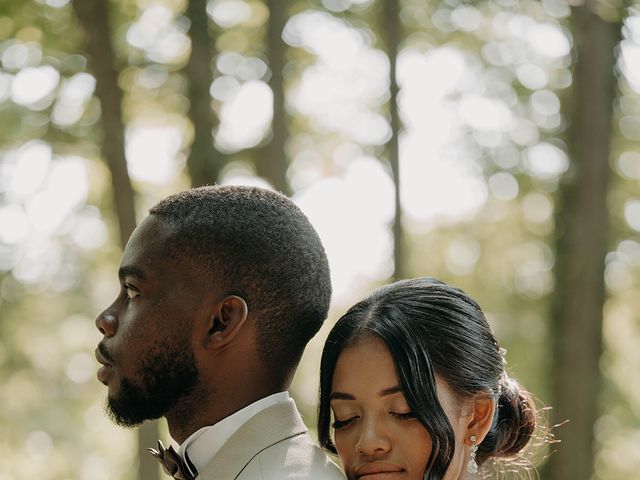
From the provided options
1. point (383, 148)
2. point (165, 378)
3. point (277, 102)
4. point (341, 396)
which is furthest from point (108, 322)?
point (383, 148)

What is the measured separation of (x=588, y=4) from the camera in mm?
9492

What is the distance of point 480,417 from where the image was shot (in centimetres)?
358

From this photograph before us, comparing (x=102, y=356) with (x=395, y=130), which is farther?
(x=395, y=130)

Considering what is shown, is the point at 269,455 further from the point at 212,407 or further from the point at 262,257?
the point at 262,257

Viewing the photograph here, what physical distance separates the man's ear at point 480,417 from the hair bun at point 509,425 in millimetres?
96

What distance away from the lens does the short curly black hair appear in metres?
3.18

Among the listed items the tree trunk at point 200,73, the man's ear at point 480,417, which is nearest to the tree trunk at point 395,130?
the tree trunk at point 200,73

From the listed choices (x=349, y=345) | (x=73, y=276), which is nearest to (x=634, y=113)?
(x=73, y=276)

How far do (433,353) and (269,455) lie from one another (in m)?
0.66

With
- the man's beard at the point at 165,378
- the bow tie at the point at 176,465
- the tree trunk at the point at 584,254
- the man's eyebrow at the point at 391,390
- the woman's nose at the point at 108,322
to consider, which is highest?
the woman's nose at the point at 108,322

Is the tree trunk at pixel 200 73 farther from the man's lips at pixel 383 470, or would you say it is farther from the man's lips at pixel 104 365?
the man's lips at pixel 383 470

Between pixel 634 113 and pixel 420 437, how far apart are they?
11.4 m

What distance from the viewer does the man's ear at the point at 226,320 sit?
123 inches

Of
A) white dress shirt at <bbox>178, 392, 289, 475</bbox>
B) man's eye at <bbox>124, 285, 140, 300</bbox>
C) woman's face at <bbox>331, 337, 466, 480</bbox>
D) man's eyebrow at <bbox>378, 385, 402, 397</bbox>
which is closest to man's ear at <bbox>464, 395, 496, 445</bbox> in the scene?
woman's face at <bbox>331, 337, 466, 480</bbox>
